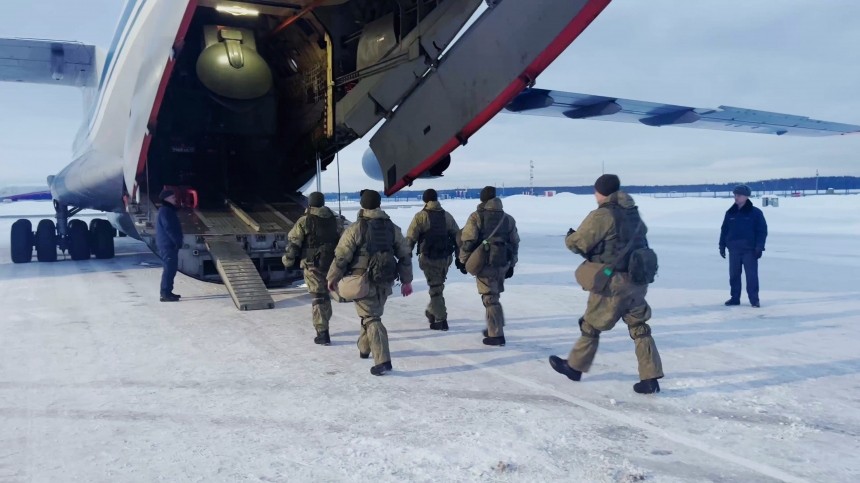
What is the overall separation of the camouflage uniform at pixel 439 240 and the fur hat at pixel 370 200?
137 centimetres

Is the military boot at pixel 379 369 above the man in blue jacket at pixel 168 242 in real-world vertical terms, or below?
below

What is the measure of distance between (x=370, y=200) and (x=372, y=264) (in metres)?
0.55

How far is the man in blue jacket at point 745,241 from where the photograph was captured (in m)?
7.79

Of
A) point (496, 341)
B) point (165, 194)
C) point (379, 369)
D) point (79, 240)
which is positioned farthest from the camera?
point (79, 240)

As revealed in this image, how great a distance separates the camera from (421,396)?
4.39 m

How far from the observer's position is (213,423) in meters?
3.83

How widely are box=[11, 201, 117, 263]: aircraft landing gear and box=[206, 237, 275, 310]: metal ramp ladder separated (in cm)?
685

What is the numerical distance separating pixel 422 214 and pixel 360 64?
3.56 m

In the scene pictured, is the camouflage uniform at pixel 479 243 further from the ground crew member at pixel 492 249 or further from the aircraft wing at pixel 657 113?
the aircraft wing at pixel 657 113

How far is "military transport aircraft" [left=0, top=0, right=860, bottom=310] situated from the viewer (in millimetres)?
6996

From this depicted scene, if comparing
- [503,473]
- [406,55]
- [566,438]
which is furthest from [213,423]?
[406,55]

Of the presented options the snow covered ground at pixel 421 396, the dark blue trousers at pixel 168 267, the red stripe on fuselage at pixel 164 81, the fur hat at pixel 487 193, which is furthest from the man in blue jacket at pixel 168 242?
the fur hat at pixel 487 193

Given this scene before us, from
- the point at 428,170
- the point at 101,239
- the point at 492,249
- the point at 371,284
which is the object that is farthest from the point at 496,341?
the point at 101,239

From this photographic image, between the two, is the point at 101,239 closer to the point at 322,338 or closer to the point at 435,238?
the point at 322,338
